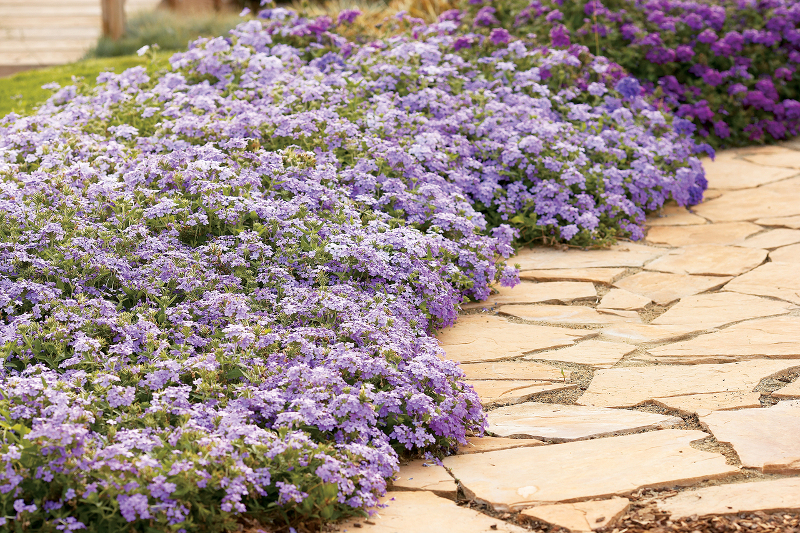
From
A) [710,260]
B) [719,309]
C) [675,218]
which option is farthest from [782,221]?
[719,309]

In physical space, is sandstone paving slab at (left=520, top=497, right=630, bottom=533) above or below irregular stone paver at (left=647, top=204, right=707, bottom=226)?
below

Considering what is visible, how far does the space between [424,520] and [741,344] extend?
1.93 m

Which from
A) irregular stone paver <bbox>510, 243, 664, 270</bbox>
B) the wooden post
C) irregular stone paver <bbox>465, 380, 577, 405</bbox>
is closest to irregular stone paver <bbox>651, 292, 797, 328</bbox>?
irregular stone paver <bbox>510, 243, 664, 270</bbox>

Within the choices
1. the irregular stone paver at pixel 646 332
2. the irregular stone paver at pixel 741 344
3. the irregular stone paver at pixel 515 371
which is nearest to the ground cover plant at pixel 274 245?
the irregular stone paver at pixel 515 371

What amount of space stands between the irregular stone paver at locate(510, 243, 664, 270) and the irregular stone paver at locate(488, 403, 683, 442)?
160 centimetres

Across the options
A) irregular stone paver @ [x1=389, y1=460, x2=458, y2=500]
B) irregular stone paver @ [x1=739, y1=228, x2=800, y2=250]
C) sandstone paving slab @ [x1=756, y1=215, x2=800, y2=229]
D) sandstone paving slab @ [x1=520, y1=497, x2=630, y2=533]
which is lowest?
irregular stone paver @ [x1=389, y1=460, x2=458, y2=500]

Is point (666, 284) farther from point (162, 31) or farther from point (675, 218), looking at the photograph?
point (162, 31)

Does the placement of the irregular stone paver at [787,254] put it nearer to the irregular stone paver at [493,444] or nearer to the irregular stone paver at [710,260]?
the irregular stone paver at [710,260]

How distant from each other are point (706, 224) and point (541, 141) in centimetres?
122

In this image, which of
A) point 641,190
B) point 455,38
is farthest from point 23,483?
point 455,38

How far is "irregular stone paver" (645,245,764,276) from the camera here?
4.77 m

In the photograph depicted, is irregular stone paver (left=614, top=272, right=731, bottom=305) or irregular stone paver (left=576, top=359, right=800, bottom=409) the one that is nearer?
irregular stone paver (left=576, top=359, right=800, bottom=409)

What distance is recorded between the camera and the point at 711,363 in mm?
3678

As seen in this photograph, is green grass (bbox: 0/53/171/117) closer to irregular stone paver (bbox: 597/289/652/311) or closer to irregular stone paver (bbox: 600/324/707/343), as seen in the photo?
irregular stone paver (bbox: 597/289/652/311)
